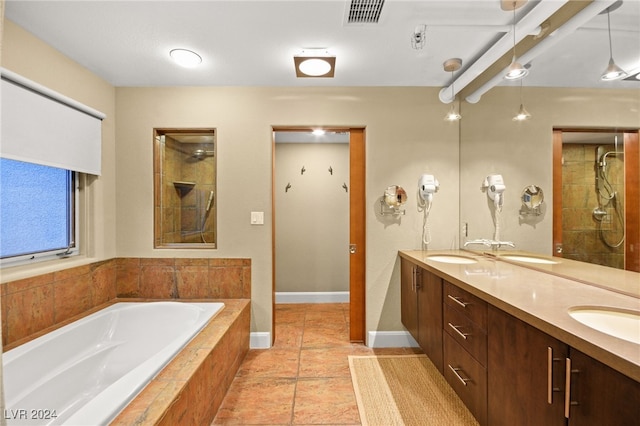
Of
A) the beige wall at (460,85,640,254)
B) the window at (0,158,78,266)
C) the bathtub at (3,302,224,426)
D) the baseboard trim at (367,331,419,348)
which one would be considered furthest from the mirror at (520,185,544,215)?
the window at (0,158,78,266)

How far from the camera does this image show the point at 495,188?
7.50 ft

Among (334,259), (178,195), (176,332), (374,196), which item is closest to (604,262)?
(374,196)

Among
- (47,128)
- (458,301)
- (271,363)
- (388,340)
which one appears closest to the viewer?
(458,301)

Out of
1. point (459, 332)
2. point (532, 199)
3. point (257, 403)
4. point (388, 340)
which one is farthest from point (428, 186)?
point (257, 403)

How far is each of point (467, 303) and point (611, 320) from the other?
576 mm

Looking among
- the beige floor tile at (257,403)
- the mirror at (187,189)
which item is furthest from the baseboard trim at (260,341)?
the mirror at (187,189)

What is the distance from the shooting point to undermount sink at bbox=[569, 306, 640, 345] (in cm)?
113

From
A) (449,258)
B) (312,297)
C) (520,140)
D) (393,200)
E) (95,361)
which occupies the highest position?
(520,140)

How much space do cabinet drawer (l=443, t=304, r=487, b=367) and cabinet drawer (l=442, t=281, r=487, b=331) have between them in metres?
0.03

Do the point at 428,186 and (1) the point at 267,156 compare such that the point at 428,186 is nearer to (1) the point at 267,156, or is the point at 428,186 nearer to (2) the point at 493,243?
(2) the point at 493,243

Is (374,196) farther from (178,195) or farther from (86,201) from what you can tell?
(86,201)

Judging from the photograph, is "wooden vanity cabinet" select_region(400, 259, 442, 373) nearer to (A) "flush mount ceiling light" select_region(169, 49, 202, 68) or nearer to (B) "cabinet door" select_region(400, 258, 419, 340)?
(B) "cabinet door" select_region(400, 258, 419, 340)

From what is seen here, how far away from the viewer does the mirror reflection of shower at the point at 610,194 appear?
52.9 inches

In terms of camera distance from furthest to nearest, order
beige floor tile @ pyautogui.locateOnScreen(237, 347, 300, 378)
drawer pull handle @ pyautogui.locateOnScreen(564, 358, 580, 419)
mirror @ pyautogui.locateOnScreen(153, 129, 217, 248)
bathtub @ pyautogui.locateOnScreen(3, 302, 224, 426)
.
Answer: mirror @ pyautogui.locateOnScreen(153, 129, 217, 248)
beige floor tile @ pyautogui.locateOnScreen(237, 347, 300, 378)
bathtub @ pyautogui.locateOnScreen(3, 302, 224, 426)
drawer pull handle @ pyautogui.locateOnScreen(564, 358, 580, 419)
